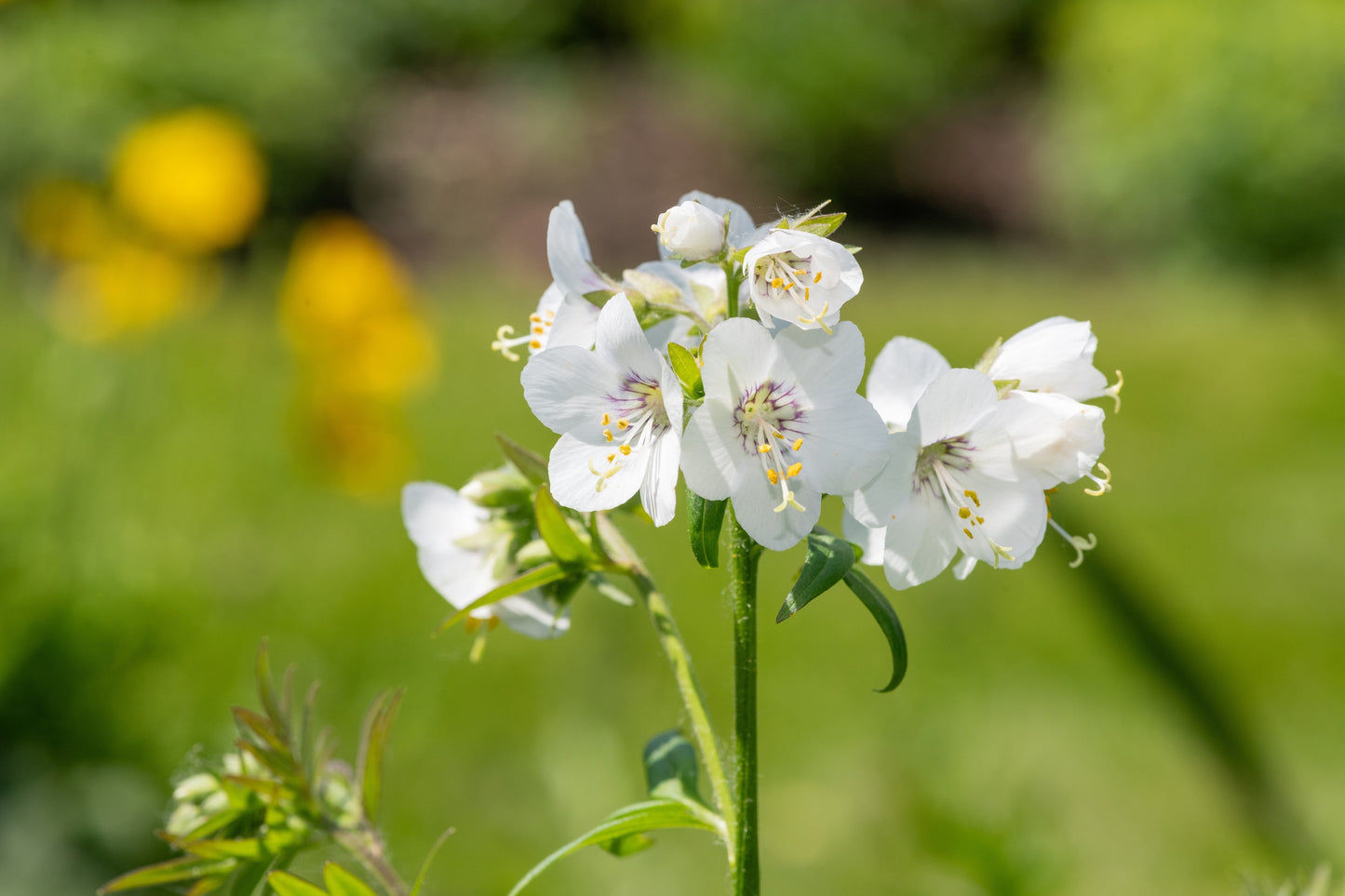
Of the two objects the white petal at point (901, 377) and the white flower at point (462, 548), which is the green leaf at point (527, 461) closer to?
the white flower at point (462, 548)

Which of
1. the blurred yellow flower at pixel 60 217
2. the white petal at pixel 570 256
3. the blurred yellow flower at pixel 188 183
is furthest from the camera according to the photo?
the blurred yellow flower at pixel 60 217

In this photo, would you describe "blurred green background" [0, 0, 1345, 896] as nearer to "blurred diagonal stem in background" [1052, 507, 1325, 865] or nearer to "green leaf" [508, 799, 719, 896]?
"blurred diagonal stem in background" [1052, 507, 1325, 865]

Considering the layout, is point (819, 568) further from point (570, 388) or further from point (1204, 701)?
point (1204, 701)

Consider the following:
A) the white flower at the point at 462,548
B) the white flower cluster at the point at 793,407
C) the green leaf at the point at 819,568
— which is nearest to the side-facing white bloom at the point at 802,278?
the white flower cluster at the point at 793,407

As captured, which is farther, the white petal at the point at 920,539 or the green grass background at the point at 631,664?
the green grass background at the point at 631,664

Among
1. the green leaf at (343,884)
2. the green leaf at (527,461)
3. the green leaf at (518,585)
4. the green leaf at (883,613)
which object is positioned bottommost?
the green leaf at (343,884)
